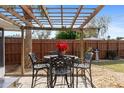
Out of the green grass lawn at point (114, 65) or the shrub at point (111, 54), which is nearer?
the green grass lawn at point (114, 65)

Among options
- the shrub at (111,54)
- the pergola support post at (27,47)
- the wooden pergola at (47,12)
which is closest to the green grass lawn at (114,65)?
the shrub at (111,54)

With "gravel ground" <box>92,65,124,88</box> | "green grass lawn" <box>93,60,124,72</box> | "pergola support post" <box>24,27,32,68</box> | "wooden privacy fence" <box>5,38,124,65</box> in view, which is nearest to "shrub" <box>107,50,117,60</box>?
"wooden privacy fence" <box>5,38,124,65</box>

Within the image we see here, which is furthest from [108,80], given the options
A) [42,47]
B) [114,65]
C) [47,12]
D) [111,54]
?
[111,54]

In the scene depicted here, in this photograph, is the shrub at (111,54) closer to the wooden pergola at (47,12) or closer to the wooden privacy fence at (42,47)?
the wooden privacy fence at (42,47)

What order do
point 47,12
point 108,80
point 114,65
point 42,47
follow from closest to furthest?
point 47,12, point 108,80, point 114,65, point 42,47

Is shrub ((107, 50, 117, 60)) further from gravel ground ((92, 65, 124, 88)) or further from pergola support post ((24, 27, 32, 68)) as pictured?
gravel ground ((92, 65, 124, 88))

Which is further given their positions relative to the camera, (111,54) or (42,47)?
(111,54)

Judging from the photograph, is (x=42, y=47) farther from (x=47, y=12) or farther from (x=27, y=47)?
(x=47, y=12)

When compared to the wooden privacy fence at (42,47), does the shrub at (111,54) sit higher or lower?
lower

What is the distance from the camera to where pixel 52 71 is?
6648 mm

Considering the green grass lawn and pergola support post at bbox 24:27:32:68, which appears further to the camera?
the green grass lawn
